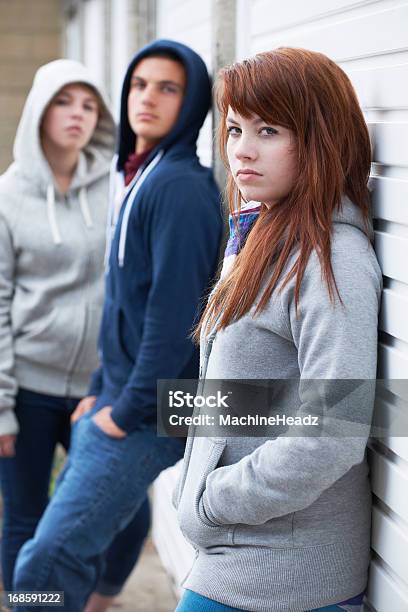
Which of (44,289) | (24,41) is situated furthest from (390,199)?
(24,41)

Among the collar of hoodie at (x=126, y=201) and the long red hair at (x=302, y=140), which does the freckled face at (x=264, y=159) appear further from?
the collar of hoodie at (x=126, y=201)

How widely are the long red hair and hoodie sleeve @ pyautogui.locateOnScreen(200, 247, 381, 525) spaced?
1.9 inches

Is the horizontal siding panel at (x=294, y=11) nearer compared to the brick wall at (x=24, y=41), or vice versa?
the horizontal siding panel at (x=294, y=11)

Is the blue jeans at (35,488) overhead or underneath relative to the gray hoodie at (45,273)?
underneath

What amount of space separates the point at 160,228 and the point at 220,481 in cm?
106

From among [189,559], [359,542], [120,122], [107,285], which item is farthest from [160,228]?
[189,559]

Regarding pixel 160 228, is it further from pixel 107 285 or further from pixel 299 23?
pixel 299 23

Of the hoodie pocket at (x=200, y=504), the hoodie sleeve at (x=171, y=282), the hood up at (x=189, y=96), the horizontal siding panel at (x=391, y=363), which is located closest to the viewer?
the horizontal siding panel at (x=391, y=363)

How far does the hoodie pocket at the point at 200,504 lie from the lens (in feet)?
5.96

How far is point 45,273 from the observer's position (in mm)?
3328

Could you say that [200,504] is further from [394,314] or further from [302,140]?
[302,140]

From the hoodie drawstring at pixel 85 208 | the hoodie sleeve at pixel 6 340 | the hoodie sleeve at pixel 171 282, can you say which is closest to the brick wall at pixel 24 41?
the hoodie drawstring at pixel 85 208

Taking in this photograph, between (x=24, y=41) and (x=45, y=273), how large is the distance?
21.3ft

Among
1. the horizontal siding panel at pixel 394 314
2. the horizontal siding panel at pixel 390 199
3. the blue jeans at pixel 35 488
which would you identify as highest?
the horizontal siding panel at pixel 390 199
